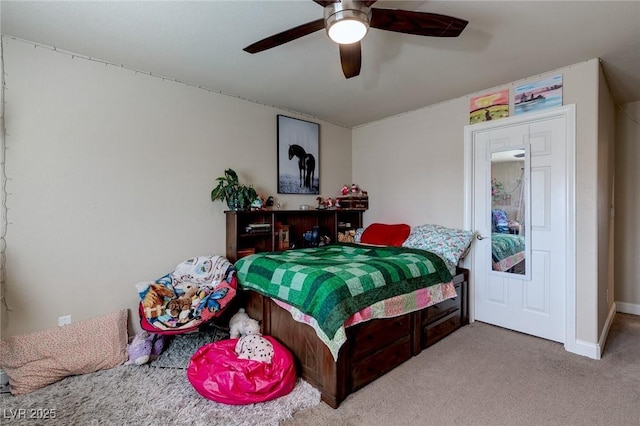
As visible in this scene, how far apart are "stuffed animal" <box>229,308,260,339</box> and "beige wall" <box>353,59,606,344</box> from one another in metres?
2.28

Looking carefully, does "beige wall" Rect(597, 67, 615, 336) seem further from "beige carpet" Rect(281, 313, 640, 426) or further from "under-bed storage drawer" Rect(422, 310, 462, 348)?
"under-bed storage drawer" Rect(422, 310, 462, 348)

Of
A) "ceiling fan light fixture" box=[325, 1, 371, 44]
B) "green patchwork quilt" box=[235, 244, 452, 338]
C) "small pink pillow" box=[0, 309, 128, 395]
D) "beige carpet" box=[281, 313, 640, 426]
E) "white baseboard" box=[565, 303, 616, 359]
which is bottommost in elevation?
"beige carpet" box=[281, 313, 640, 426]

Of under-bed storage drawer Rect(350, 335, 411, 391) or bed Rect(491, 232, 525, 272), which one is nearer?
under-bed storage drawer Rect(350, 335, 411, 391)

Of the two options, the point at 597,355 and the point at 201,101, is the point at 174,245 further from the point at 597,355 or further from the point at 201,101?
the point at 597,355

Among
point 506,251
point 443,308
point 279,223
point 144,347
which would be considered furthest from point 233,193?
point 506,251

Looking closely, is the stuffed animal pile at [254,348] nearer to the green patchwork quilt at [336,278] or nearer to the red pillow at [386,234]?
the green patchwork quilt at [336,278]

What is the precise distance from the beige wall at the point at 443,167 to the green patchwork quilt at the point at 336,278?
3.06ft

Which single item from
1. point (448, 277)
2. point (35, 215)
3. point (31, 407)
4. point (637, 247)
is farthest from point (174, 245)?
point (637, 247)

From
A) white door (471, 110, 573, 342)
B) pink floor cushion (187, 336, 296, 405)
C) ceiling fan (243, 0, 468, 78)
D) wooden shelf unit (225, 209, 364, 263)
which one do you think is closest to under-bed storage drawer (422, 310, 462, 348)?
white door (471, 110, 573, 342)

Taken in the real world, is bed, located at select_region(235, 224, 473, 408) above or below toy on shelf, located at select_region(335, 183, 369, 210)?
below

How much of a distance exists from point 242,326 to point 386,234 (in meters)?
2.00

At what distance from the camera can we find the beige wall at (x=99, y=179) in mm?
2197

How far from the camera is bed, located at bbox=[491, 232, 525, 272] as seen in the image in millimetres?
2967

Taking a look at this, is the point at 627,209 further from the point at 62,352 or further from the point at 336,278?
the point at 62,352
